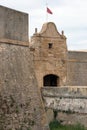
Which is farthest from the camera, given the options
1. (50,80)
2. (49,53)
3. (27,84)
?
(50,80)

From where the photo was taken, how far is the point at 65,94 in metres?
16.0

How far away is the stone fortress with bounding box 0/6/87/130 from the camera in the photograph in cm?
1106

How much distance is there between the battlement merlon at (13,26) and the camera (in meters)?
11.6

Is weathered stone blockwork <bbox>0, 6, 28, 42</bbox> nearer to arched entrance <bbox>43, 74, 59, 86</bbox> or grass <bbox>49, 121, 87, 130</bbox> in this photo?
grass <bbox>49, 121, 87, 130</bbox>

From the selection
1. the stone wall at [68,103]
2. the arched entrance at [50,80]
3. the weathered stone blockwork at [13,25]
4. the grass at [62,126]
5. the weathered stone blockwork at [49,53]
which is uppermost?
the weathered stone blockwork at [13,25]

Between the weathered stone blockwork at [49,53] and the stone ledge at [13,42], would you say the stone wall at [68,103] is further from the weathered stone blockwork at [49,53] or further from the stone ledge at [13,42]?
the stone ledge at [13,42]

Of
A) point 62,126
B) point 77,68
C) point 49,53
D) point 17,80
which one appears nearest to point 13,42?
point 17,80

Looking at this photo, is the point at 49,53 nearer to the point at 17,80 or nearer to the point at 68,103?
the point at 68,103

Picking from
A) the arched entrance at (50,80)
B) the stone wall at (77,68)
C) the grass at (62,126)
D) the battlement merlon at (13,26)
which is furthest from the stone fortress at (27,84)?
the stone wall at (77,68)

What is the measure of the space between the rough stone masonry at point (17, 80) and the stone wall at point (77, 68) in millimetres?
7570

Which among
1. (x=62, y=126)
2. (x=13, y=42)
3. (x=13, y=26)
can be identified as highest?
(x=13, y=26)

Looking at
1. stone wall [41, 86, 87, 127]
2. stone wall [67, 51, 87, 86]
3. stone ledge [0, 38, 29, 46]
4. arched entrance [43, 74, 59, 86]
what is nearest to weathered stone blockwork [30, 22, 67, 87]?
arched entrance [43, 74, 59, 86]

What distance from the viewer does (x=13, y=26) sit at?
12.2 m

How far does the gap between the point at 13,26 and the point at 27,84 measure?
194cm
